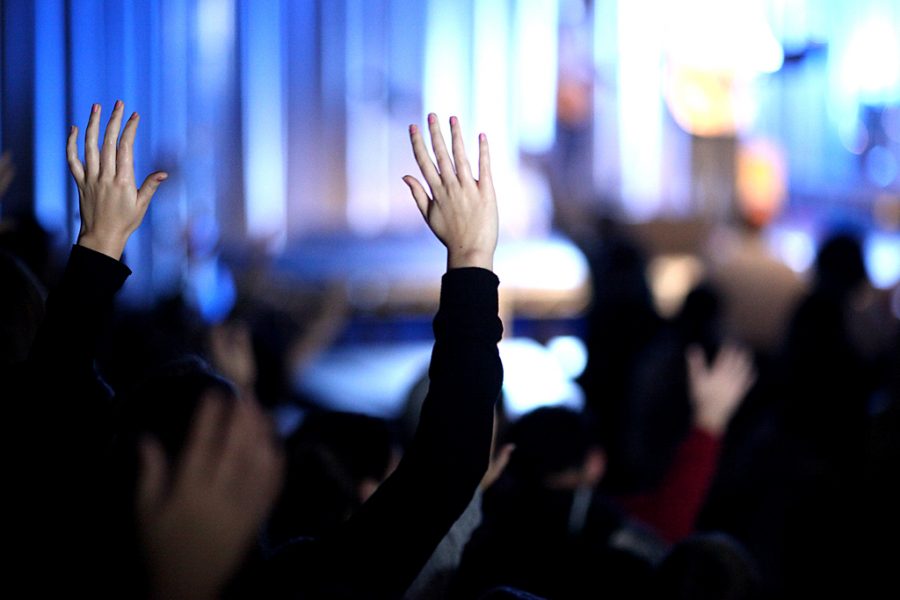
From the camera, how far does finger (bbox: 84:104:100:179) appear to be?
1.28m

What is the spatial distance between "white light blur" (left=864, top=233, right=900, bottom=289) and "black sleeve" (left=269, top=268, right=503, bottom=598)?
6.55 meters

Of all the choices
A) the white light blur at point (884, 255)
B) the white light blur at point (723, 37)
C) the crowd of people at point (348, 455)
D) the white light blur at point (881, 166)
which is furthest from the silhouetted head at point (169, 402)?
the white light blur at point (881, 166)

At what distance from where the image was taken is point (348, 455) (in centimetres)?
171

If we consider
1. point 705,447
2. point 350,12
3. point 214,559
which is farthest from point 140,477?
A: point 350,12

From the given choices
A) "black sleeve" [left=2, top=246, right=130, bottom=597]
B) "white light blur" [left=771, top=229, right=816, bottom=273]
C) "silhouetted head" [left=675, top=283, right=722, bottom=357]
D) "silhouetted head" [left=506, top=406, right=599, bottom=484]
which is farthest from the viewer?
"white light blur" [left=771, top=229, right=816, bottom=273]

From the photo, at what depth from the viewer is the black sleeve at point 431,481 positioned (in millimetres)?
1059

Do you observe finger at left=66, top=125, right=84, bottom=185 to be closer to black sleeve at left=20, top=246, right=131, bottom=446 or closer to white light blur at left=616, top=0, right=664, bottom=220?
black sleeve at left=20, top=246, right=131, bottom=446

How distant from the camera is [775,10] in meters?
7.88

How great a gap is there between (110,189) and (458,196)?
1.46 ft

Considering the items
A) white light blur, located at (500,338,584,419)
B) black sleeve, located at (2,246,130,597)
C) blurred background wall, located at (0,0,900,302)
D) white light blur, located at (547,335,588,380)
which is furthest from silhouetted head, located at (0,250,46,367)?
white light blur, located at (547,335,588,380)

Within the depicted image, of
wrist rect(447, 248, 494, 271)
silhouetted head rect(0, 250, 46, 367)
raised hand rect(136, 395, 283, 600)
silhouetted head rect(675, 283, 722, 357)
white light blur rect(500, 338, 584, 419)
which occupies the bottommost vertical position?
white light blur rect(500, 338, 584, 419)

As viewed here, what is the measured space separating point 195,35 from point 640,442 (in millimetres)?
4640

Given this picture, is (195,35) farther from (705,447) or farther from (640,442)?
(705,447)

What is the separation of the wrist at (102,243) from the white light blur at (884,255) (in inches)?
259
